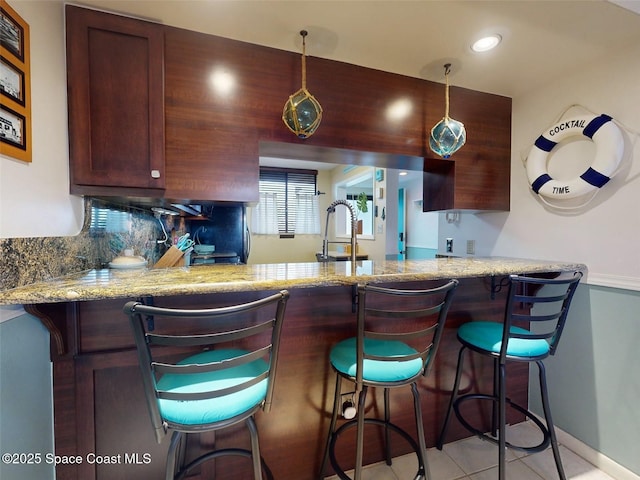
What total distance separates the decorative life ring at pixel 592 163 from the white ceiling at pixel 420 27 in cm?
37

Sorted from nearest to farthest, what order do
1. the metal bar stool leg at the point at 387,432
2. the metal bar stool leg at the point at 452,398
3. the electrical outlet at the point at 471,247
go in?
the metal bar stool leg at the point at 387,432 → the metal bar stool leg at the point at 452,398 → the electrical outlet at the point at 471,247

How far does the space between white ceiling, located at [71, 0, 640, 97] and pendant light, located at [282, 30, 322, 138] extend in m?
0.17

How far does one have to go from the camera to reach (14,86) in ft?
3.17

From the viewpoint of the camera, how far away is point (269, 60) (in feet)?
5.14

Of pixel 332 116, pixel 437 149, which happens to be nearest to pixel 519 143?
pixel 437 149

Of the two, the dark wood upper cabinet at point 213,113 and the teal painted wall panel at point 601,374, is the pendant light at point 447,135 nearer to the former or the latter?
the dark wood upper cabinet at point 213,113

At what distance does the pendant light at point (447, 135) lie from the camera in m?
1.74

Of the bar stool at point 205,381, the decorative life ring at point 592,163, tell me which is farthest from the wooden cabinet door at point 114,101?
the decorative life ring at point 592,163

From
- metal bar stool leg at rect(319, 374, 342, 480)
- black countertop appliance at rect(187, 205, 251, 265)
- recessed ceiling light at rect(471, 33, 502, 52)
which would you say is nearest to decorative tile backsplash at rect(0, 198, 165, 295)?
metal bar stool leg at rect(319, 374, 342, 480)

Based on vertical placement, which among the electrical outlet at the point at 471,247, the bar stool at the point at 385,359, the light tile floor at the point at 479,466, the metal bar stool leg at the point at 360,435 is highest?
the electrical outlet at the point at 471,247

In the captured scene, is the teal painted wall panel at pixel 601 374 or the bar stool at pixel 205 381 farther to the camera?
the teal painted wall panel at pixel 601 374

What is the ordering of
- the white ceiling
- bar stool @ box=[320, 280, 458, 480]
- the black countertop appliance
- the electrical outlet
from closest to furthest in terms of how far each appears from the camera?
bar stool @ box=[320, 280, 458, 480]
the white ceiling
the electrical outlet
the black countertop appliance

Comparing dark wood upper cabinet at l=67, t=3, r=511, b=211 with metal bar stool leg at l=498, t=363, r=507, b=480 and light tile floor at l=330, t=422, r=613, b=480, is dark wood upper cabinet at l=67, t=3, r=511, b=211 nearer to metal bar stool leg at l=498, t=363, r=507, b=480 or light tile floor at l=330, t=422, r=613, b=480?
metal bar stool leg at l=498, t=363, r=507, b=480

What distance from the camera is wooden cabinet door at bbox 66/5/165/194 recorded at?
50.4 inches
